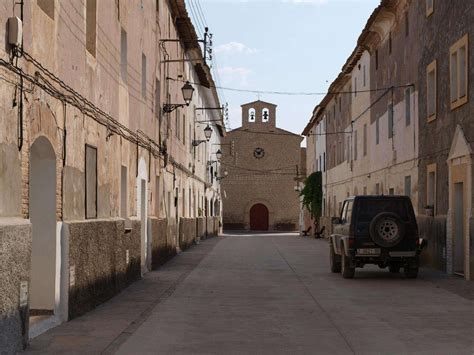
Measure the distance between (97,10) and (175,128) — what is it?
15.7 meters

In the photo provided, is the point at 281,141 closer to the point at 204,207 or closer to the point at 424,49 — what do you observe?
the point at 204,207

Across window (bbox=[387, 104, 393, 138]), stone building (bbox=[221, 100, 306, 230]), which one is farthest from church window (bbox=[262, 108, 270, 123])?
window (bbox=[387, 104, 393, 138])

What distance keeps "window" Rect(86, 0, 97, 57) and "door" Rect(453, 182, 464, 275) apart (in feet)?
31.7

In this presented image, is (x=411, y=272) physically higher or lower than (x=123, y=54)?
lower

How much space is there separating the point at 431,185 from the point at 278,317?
1139 centimetres

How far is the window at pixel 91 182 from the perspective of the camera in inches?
500

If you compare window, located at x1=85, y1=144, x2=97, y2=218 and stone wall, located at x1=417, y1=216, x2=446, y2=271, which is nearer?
window, located at x1=85, y1=144, x2=97, y2=218

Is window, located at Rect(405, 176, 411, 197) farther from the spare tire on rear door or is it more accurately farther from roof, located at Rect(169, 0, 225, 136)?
roof, located at Rect(169, 0, 225, 136)

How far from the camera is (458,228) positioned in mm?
19031

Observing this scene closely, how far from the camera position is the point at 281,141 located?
75.3 metres

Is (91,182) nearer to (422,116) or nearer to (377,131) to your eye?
(422,116)

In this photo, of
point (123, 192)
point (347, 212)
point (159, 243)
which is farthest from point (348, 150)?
point (123, 192)

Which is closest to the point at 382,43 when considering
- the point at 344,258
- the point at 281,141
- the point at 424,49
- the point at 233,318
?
the point at 424,49

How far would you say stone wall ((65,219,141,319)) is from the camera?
11375 mm
